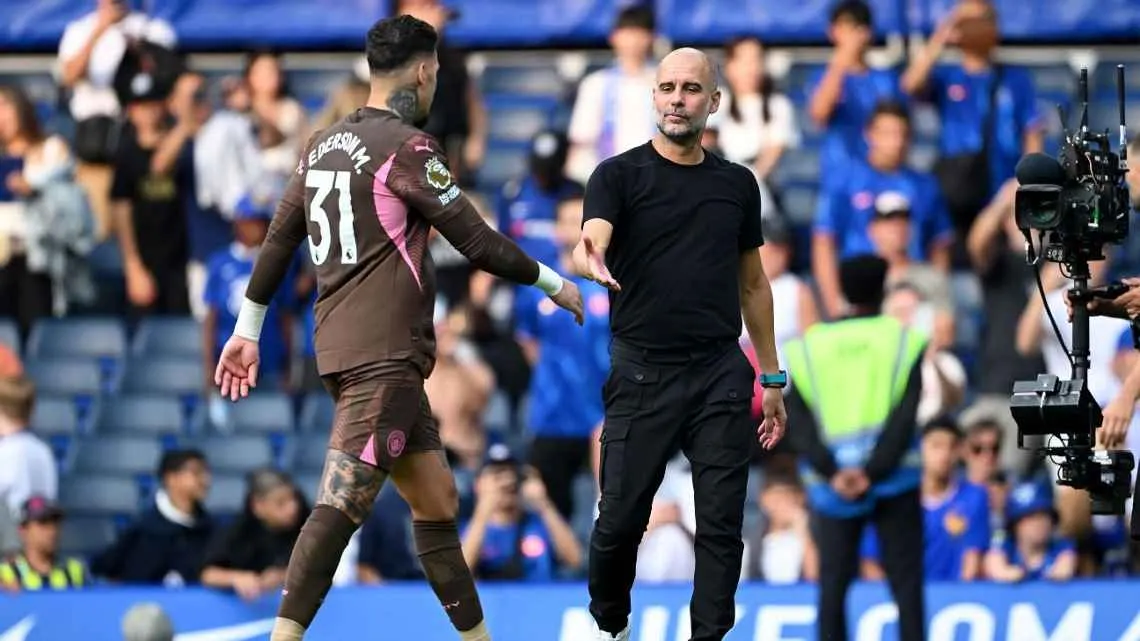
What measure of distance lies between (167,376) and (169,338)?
291mm

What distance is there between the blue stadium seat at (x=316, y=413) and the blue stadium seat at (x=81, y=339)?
1700 mm

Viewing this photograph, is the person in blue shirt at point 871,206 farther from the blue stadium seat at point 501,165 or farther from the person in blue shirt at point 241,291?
the person in blue shirt at point 241,291

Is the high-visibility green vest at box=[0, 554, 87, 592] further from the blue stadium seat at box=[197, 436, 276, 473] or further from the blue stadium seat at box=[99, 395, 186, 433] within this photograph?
the blue stadium seat at box=[99, 395, 186, 433]

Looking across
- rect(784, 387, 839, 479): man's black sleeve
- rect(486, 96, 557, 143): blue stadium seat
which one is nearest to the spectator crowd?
rect(486, 96, 557, 143): blue stadium seat

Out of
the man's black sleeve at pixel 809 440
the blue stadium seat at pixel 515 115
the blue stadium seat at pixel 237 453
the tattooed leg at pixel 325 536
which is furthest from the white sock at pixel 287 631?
the blue stadium seat at pixel 515 115

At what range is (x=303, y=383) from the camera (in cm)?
1686

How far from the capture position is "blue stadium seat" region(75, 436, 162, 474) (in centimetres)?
1703

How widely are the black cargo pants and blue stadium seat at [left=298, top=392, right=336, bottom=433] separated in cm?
738

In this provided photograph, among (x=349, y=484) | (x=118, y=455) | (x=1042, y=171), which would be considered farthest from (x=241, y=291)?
(x=1042, y=171)

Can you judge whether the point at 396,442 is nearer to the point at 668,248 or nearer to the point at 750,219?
the point at 668,248

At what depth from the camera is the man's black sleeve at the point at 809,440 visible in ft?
40.5

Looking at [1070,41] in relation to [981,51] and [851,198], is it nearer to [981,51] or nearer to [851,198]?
[981,51]

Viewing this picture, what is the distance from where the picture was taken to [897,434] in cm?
1228

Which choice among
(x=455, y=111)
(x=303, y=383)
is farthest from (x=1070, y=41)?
(x=303, y=383)
